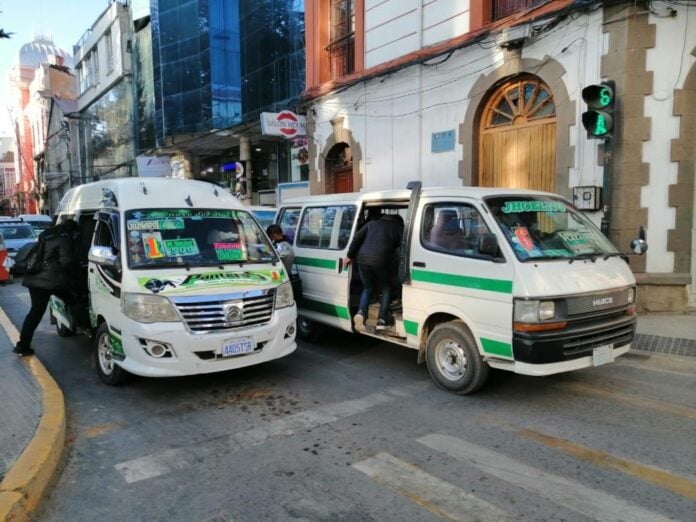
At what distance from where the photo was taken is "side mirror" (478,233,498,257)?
16.3ft

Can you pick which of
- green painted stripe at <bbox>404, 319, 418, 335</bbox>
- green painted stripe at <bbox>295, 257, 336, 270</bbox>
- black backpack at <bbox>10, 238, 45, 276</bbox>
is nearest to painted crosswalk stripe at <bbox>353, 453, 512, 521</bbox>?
green painted stripe at <bbox>404, 319, 418, 335</bbox>

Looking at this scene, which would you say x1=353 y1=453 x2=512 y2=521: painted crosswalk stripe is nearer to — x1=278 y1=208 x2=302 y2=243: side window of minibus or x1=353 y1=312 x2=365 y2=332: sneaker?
x1=353 y1=312 x2=365 y2=332: sneaker

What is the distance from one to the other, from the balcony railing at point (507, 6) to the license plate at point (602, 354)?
24.3 ft

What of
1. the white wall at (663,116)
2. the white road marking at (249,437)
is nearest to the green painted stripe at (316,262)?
the white road marking at (249,437)

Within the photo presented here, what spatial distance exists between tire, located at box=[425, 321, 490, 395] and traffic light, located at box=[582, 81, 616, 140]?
4.42 meters

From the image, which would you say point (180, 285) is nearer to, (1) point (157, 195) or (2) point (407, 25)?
(1) point (157, 195)

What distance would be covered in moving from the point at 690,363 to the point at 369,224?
4.08 metres

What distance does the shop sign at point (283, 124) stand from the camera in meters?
14.6

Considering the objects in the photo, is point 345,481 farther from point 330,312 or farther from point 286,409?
point 330,312

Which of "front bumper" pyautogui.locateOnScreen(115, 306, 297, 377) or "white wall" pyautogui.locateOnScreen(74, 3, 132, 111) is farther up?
"white wall" pyautogui.locateOnScreen(74, 3, 132, 111)

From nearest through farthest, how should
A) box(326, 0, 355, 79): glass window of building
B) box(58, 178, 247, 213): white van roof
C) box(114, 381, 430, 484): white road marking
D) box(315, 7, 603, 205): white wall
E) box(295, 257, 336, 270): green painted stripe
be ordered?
box(114, 381, 430, 484): white road marking < box(58, 178, 247, 213): white van roof < box(295, 257, 336, 270): green painted stripe < box(315, 7, 603, 205): white wall < box(326, 0, 355, 79): glass window of building

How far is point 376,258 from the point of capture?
6.40 meters

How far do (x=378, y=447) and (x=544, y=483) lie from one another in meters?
1.23

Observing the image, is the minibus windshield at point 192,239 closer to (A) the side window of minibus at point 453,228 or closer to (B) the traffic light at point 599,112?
(A) the side window of minibus at point 453,228
